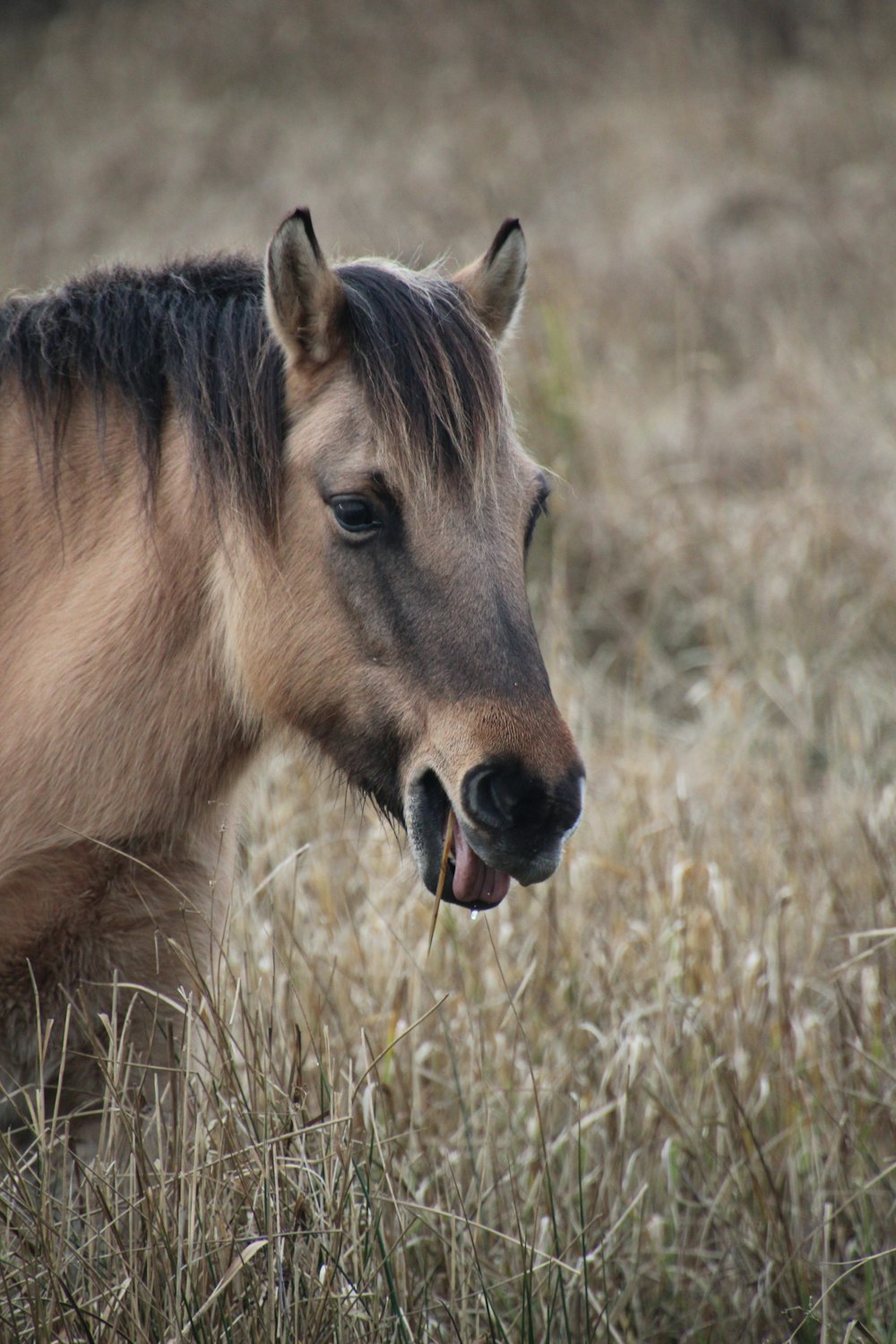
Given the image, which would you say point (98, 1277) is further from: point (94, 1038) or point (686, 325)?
point (686, 325)

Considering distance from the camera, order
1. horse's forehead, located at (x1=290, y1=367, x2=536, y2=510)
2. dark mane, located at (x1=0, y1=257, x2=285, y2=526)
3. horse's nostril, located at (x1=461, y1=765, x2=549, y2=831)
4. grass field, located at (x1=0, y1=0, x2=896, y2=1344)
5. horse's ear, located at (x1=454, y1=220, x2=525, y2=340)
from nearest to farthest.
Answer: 1. horse's nostril, located at (x1=461, y1=765, x2=549, y2=831)
2. grass field, located at (x1=0, y1=0, x2=896, y2=1344)
3. horse's forehead, located at (x1=290, y1=367, x2=536, y2=510)
4. dark mane, located at (x1=0, y1=257, x2=285, y2=526)
5. horse's ear, located at (x1=454, y1=220, x2=525, y2=340)

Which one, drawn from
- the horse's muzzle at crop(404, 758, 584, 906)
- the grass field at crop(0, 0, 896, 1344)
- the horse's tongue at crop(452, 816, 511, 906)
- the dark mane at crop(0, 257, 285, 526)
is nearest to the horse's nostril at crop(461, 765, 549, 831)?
the horse's muzzle at crop(404, 758, 584, 906)

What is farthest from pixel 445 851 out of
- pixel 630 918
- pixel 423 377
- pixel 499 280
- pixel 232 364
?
pixel 630 918

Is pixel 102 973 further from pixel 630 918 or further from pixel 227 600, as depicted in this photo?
pixel 630 918

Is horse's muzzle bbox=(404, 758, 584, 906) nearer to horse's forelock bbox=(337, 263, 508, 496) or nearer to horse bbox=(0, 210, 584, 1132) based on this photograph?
horse bbox=(0, 210, 584, 1132)

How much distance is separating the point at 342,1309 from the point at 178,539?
163cm

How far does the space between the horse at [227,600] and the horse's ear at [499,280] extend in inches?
1.2

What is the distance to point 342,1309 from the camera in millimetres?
2365

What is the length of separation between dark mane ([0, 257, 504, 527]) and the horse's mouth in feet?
2.24

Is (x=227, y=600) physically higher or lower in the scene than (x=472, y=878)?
higher

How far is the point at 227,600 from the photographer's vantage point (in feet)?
8.95

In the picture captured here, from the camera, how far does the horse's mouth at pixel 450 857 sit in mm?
2506

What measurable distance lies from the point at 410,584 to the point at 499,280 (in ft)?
3.12

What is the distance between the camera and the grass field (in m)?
2.48
